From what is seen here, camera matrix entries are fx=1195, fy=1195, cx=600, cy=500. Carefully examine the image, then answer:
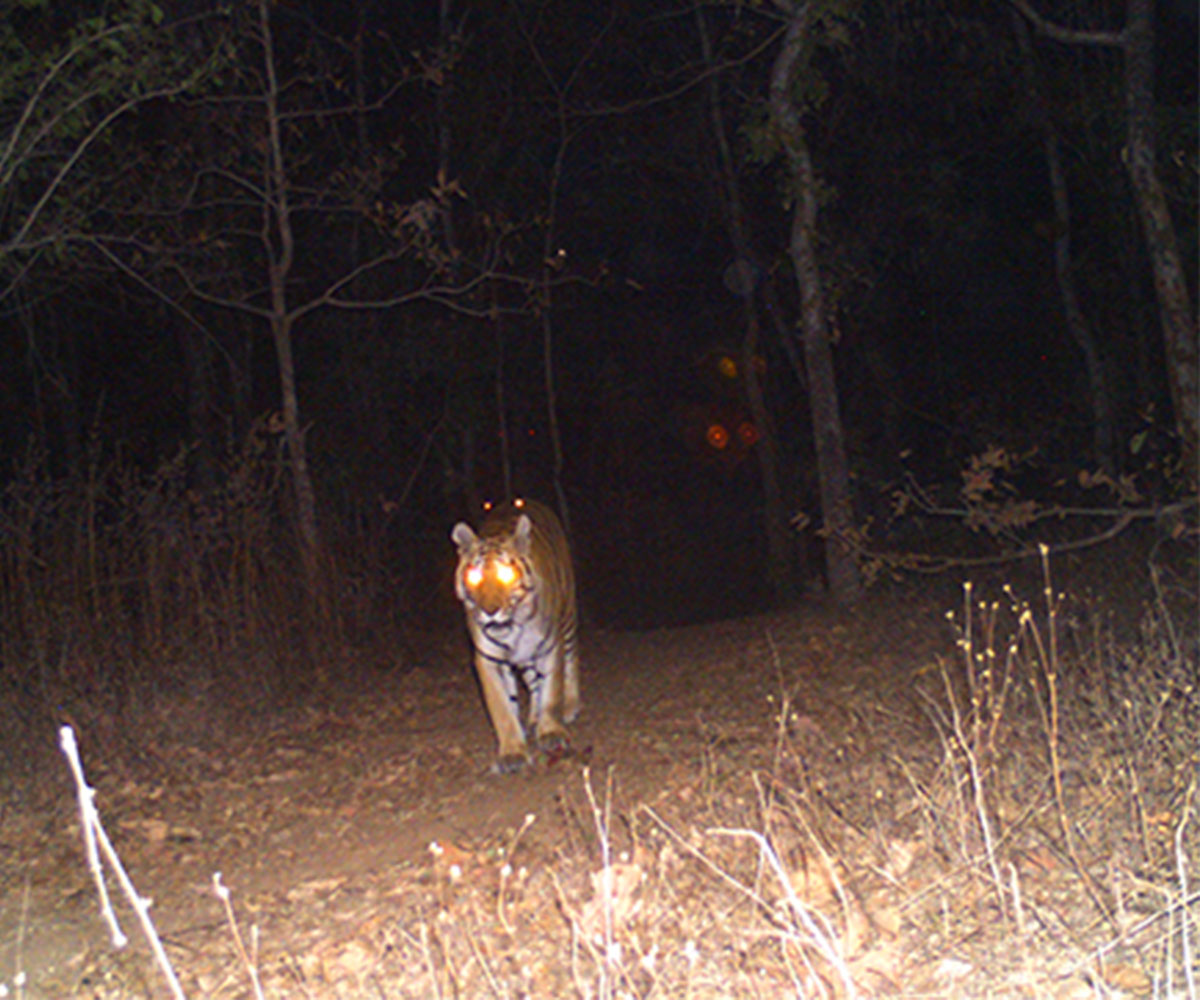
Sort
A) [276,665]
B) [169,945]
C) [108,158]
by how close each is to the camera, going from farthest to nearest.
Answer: [108,158] → [276,665] → [169,945]

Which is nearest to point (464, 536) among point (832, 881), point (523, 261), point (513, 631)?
point (513, 631)

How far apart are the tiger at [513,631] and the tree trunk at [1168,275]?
159 inches

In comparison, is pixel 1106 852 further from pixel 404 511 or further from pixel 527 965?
pixel 404 511

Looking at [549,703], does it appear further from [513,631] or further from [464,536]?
[464,536]

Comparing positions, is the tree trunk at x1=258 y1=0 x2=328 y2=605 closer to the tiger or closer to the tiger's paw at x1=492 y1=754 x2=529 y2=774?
the tiger

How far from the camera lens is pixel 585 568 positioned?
28.3 m

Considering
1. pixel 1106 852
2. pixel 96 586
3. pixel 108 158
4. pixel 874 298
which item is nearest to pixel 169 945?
pixel 1106 852

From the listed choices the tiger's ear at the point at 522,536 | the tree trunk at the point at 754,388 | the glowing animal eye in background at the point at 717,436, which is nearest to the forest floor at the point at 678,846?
the tiger's ear at the point at 522,536

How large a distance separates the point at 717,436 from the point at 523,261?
1341cm

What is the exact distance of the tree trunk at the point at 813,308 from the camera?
1027cm

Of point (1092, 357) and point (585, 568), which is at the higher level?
point (1092, 357)

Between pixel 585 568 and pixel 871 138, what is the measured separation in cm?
1301

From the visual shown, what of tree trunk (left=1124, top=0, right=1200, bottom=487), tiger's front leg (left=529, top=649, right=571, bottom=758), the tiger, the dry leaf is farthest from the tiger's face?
tree trunk (left=1124, top=0, right=1200, bottom=487)

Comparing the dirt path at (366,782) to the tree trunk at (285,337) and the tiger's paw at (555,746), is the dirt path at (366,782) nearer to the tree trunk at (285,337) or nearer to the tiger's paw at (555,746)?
the tiger's paw at (555,746)
